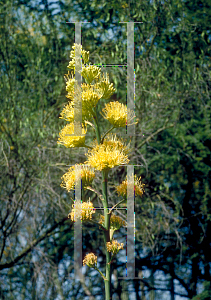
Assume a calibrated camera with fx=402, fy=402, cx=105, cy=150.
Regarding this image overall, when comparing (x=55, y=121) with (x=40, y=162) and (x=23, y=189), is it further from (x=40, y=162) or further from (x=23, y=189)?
(x=23, y=189)

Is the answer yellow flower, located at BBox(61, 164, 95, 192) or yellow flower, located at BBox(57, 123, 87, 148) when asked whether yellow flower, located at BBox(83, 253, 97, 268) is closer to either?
yellow flower, located at BBox(61, 164, 95, 192)

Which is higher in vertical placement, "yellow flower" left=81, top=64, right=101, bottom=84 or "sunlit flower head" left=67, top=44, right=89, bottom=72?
"sunlit flower head" left=67, top=44, right=89, bottom=72

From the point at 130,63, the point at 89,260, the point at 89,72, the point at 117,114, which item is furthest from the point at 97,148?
the point at 130,63

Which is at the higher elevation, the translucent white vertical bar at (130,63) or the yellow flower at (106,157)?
the translucent white vertical bar at (130,63)

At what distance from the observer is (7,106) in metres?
3.81

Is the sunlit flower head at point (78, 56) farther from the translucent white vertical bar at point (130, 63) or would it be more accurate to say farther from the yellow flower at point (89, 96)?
the translucent white vertical bar at point (130, 63)

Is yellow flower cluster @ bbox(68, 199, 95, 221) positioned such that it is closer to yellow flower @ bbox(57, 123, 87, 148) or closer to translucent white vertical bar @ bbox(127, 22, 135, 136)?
yellow flower @ bbox(57, 123, 87, 148)

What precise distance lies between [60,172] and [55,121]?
513 millimetres

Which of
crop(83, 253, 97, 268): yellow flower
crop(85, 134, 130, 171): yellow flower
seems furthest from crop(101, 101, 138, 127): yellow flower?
crop(83, 253, 97, 268): yellow flower

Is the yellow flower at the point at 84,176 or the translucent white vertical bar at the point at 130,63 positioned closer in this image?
the yellow flower at the point at 84,176

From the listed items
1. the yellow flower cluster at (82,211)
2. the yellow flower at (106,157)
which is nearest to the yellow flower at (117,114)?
the yellow flower at (106,157)

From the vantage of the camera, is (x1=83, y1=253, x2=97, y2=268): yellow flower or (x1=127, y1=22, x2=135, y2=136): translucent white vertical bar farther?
(x1=127, y1=22, x2=135, y2=136): translucent white vertical bar

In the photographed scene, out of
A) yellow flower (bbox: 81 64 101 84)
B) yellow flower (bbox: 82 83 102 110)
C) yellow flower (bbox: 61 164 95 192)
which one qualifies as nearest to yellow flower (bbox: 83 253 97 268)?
yellow flower (bbox: 61 164 95 192)

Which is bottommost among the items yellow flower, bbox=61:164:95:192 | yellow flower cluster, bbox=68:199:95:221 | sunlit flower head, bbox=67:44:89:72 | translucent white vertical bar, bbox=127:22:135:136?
yellow flower cluster, bbox=68:199:95:221
